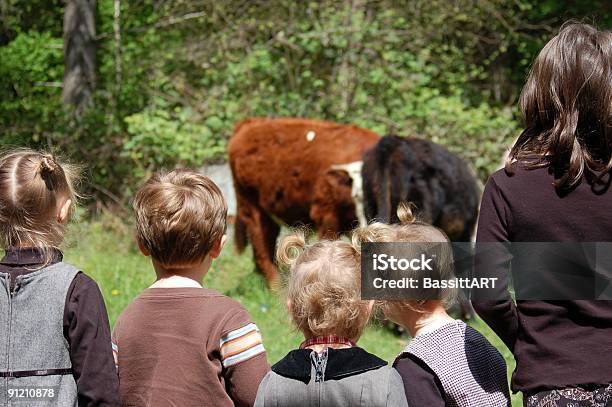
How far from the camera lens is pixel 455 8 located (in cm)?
1616

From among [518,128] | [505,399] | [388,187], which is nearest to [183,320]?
→ [505,399]

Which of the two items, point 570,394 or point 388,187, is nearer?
point 570,394

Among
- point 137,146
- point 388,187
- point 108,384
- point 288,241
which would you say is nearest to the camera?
point 108,384

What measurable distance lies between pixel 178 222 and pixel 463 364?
1.02 metres

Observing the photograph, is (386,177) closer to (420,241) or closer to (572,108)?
(420,241)

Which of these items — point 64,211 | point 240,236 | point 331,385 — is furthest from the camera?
point 240,236

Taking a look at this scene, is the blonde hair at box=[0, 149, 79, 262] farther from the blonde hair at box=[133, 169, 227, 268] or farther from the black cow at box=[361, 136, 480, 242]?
the black cow at box=[361, 136, 480, 242]

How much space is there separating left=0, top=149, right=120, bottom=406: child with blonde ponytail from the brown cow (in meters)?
5.83

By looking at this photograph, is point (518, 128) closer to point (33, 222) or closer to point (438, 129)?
point (438, 129)

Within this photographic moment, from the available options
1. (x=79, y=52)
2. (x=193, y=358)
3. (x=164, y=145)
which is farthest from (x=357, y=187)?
(x=79, y=52)

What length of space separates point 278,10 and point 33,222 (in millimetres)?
13534

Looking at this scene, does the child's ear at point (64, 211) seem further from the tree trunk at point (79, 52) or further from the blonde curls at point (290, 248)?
the tree trunk at point (79, 52)

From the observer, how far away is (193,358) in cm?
285

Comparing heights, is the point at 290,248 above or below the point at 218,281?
above
